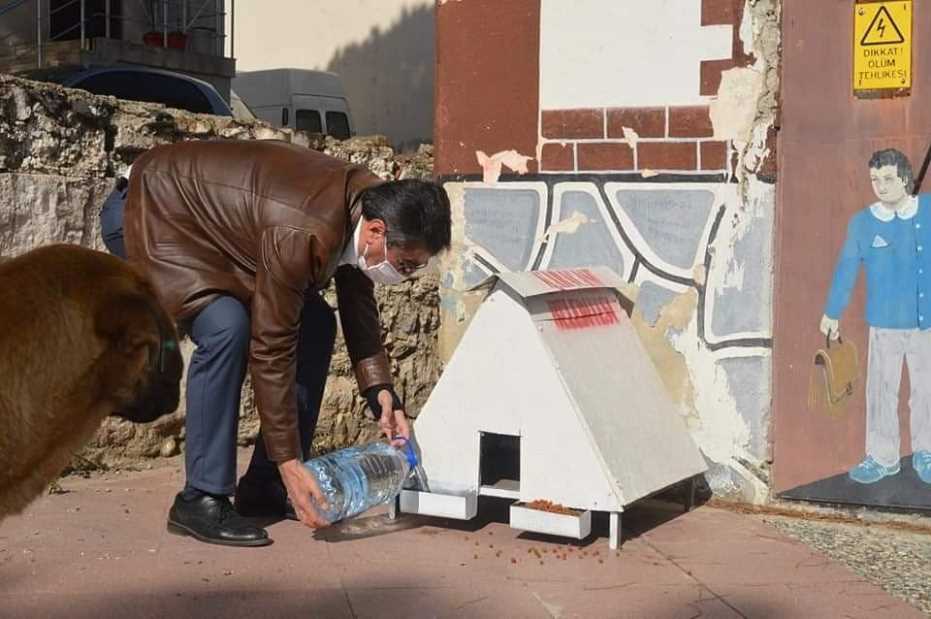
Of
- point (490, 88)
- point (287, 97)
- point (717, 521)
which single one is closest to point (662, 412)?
point (717, 521)

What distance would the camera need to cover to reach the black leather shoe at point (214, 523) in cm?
433

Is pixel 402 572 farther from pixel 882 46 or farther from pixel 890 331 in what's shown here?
pixel 882 46

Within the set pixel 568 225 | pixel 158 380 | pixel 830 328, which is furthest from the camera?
pixel 568 225

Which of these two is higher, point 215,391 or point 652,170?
point 652,170

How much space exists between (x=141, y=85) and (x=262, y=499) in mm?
7244

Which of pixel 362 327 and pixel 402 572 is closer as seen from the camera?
pixel 402 572

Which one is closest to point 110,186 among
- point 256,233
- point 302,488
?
point 256,233

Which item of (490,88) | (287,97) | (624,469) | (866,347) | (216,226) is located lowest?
(624,469)

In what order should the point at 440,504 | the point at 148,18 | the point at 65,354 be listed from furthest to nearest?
the point at 148,18 → the point at 440,504 → the point at 65,354

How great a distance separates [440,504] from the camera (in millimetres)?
4617

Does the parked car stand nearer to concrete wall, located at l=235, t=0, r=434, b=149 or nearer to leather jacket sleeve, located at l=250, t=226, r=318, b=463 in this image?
leather jacket sleeve, located at l=250, t=226, r=318, b=463

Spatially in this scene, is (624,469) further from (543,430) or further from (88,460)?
(88,460)

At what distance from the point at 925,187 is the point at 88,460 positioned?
3.80 meters

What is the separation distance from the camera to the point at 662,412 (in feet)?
16.8
